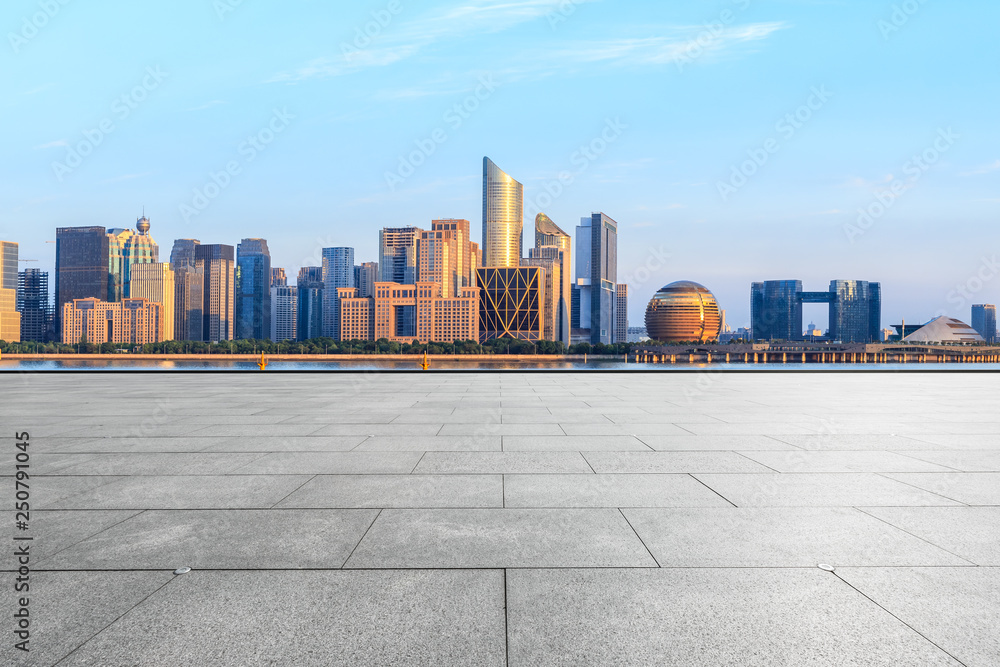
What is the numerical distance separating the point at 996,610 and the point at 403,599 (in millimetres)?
4215

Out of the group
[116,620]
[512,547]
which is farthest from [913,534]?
[116,620]

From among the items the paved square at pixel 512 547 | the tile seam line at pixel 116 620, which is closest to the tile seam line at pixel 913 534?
the paved square at pixel 512 547

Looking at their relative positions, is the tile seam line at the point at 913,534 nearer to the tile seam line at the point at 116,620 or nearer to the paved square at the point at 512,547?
the paved square at the point at 512,547

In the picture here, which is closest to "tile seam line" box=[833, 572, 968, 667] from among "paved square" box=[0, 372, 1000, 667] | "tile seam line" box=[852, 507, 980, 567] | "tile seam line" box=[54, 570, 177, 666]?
"paved square" box=[0, 372, 1000, 667]

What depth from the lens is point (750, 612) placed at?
4.54 m

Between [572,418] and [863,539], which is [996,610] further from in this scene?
[572,418]

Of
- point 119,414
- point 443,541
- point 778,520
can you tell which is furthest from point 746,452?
point 119,414

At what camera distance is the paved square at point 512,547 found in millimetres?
4141

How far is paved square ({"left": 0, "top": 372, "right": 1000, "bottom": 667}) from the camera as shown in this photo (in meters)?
4.14

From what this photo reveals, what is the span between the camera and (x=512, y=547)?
19.4 ft

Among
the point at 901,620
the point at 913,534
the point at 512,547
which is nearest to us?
the point at 901,620

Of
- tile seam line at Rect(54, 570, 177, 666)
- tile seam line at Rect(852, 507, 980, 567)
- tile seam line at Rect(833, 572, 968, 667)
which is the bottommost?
tile seam line at Rect(54, 570, 177, 666)

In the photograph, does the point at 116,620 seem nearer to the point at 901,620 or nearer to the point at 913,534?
the point at 901,620

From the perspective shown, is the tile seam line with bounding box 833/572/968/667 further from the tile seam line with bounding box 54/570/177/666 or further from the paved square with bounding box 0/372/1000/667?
the tile seam line with bounding box 54/570/177/666
